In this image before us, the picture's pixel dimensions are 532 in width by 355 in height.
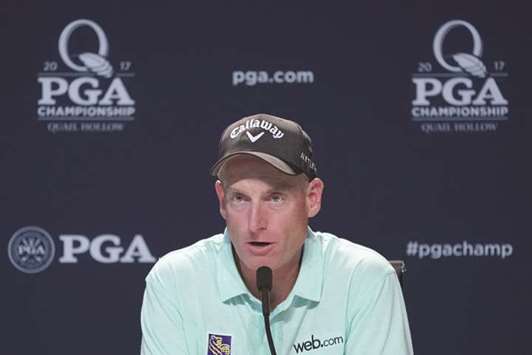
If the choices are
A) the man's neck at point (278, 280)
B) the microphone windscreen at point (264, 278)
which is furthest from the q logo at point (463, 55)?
the microphone windscreen at point (264, 278)

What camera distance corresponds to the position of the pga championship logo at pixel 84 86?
14.7 feet

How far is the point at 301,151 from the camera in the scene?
2.25 m

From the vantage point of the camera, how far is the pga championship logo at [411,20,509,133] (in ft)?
14.7

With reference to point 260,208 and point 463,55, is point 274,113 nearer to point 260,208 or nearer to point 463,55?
point 463,55

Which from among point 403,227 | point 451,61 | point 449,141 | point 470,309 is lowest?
point 470,309

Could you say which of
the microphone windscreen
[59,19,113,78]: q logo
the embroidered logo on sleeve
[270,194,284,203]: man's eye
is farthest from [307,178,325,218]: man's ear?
[59,19,113,78]: q logo

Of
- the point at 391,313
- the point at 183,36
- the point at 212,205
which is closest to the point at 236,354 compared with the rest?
the point at 391,313

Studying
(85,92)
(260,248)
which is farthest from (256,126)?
(85,92)

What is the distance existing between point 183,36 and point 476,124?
1444mm

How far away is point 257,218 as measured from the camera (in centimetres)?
219

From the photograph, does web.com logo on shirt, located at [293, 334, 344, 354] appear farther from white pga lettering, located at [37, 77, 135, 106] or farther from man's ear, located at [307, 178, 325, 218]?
white pga lettering, located at [37, 77, 135, 106]

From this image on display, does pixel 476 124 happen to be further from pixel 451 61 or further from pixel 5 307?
pixel 5 307

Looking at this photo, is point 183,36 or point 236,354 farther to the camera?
point 183,36

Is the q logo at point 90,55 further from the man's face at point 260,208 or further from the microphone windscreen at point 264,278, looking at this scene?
the microphone windscreen at point 264,278
